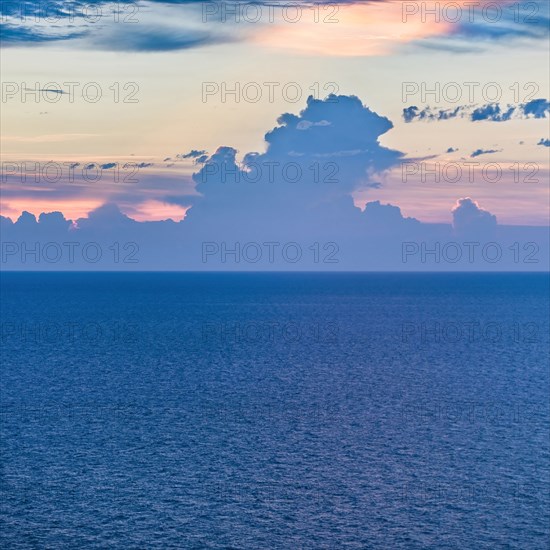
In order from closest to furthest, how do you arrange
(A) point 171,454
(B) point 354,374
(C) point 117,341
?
(A) point 171,454 < (B) point 354,374 < (C) point 117,341

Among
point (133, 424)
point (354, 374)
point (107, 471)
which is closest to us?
point (107, 471)

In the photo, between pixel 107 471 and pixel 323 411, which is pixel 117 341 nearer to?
pixel 323 411

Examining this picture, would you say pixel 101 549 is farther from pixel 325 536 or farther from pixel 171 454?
pixel 171 454

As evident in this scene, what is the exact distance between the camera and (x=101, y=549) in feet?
188

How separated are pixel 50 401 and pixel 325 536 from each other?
179 feet

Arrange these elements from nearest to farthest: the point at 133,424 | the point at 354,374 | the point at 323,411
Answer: the point at 133,424, the point at 323,411, the point at 354,374

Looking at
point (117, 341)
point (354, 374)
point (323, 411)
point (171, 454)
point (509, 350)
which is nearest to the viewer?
point (171, 454)

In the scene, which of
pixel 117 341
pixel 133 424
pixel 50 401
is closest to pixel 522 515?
pixel 133 424

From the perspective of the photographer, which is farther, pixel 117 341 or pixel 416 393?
pixel 117 341

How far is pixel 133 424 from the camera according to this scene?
3612 inches

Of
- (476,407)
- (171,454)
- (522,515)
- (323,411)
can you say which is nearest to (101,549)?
(171,454)

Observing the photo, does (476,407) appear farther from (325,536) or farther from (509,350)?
(509,350)

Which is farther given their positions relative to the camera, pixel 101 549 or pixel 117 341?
pixel 117 341

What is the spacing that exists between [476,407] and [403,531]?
4551cm
